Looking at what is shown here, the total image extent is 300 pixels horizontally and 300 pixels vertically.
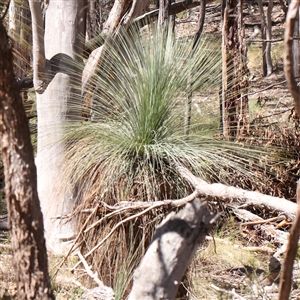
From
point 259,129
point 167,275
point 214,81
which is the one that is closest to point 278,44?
point 259,129

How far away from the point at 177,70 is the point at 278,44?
1087cm

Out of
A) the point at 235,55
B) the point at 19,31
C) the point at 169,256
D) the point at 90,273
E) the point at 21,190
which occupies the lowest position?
the point at 90,273

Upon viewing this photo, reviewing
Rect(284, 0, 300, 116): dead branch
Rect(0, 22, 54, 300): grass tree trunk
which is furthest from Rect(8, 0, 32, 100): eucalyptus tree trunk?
Rect(284, 0, 300, 116): dead branch

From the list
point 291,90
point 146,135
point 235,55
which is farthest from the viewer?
point 235,55

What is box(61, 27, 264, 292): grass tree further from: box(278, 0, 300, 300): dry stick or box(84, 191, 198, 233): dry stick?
box(278, 0, 300, 300): dry stick

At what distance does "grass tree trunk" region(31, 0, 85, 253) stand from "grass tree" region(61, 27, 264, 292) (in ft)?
0.67

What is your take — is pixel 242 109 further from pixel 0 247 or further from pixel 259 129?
pixel 0 247

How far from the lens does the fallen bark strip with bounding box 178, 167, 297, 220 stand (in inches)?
95.3

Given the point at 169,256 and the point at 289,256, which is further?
the point at 169,256

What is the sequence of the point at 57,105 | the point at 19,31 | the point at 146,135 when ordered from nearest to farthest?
the point at 146,135
the point at 57,105
the point at 19,31

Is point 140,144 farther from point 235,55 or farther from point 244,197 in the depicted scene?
point 235,55

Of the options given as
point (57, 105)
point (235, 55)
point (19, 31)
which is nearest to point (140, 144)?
point (57, 105)

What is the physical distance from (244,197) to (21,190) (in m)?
1.32

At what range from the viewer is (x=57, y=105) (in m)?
3.55
